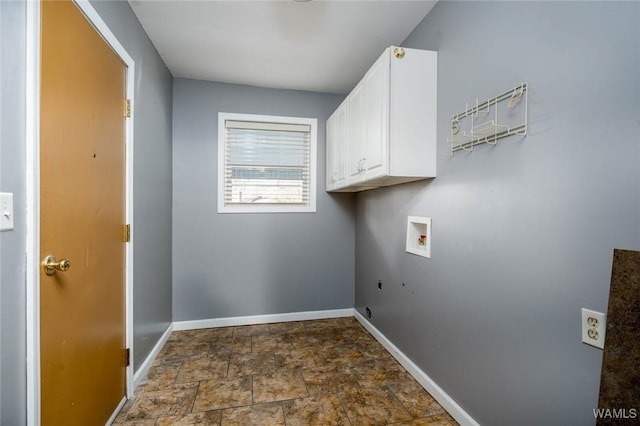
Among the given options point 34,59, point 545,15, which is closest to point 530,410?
point 545,15

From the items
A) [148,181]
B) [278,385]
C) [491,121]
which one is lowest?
[278,385]

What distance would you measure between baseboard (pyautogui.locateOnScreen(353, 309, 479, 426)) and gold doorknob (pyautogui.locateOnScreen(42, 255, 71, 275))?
219 centimetres

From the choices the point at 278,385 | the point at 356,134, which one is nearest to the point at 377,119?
the point at 356,134

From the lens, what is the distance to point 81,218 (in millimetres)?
1414

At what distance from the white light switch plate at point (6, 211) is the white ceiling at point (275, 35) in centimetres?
163

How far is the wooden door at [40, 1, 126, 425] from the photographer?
1.18 meters

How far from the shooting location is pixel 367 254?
315 centimetres

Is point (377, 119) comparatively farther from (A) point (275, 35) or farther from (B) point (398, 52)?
(A) point (275, 35)

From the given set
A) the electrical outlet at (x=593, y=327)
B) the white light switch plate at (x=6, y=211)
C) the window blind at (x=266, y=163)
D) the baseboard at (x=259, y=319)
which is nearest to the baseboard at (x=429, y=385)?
the baseboard at (x=259, y=319)

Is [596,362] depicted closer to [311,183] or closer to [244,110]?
[311,183]

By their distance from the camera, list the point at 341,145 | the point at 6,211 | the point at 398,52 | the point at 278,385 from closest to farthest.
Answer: the point at 6,211
the point at 398,52
the point at 278,385
the point at 341,145

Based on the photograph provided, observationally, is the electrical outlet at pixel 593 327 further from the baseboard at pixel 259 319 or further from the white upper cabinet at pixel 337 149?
the baseboard at pixel 259 319

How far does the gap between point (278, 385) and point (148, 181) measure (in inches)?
73.0

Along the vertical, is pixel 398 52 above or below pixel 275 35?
below
